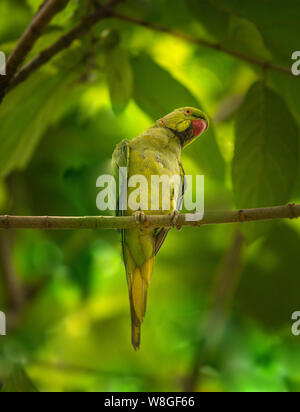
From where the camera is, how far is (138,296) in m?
1.25

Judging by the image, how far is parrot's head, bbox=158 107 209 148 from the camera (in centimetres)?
121

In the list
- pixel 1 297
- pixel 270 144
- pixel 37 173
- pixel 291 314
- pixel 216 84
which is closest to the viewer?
pixel 270 144

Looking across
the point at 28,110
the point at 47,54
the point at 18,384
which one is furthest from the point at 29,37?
the point at 18,384

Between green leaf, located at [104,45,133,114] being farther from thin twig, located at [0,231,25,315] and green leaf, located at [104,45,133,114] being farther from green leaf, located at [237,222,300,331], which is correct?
thin twig, located at [0,231,25,315]

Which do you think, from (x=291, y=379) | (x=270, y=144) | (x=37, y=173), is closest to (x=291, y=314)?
(x=291, y=379)

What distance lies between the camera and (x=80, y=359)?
2.41 metres

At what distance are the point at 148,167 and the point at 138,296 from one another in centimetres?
38

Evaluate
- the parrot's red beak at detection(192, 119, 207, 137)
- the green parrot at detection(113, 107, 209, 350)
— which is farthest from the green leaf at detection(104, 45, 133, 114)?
the parrot's red beak at detection(192, 119, 207, 137)

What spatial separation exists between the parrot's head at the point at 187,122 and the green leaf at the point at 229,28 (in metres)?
0.34

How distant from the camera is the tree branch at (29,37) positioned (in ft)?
4.33

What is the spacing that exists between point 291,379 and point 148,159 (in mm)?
1320

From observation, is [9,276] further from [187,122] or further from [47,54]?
[187,122]

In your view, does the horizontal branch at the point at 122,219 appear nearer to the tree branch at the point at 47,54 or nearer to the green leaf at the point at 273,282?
the tree branch at the point at 47,54
